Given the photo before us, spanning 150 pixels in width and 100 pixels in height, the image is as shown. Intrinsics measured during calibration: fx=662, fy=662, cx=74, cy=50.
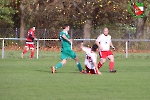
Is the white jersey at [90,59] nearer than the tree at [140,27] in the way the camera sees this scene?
Yes

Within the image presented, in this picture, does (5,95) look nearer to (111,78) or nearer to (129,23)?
(111,78)

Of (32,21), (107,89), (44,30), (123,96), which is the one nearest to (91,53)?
(107,89)

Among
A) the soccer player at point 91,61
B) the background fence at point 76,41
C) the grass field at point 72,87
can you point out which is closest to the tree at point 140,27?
the background fence at point 76,41

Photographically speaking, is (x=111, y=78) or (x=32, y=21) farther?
(x=32, y=21)

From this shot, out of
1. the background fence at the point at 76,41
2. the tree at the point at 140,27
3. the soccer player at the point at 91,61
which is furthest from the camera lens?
the tree at the point at 140,27

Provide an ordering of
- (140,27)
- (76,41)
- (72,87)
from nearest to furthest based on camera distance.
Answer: (72,87) → (76,41) → (140,27)

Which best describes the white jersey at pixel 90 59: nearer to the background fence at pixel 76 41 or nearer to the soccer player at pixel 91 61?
the soccer player at pixel 91 61

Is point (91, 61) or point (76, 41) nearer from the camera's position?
point (91, 61)

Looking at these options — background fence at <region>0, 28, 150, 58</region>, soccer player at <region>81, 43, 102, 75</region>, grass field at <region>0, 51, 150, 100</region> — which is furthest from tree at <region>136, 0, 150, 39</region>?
grass field at <region>0, 51, 150, 100</region>

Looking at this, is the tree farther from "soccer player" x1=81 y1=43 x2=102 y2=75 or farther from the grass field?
the grass field

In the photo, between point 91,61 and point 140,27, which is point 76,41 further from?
point 91,61

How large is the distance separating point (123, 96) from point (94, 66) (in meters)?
8.33

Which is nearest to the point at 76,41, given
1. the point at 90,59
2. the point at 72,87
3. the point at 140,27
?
the point at 140,27

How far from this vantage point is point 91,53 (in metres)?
23.4
